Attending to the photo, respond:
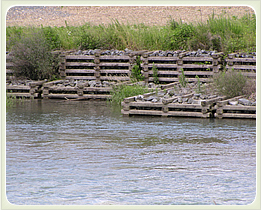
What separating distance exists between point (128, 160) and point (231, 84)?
18.1 feet

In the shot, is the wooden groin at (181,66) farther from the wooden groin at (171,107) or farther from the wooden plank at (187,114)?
the wooden plank at (187,114)

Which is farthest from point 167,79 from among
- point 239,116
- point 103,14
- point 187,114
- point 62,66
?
point 103,14

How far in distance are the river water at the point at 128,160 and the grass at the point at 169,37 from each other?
580cm

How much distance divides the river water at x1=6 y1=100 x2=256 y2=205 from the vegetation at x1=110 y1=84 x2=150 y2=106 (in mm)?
1534

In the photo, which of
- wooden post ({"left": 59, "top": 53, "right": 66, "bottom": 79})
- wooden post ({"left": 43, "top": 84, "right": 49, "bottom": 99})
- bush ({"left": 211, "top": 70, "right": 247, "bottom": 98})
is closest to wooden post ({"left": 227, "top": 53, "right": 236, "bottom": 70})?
bush ({"left": 211, "top": 70, "right": 247, "bottom": 98})

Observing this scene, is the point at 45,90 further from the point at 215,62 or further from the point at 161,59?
the point at 215,62

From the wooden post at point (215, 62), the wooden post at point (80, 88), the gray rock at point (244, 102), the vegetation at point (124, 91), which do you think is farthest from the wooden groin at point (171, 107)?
the wooden post at point (80, 88)

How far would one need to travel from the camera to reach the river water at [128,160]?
5527mm

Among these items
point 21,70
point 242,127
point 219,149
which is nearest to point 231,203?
point 219,149

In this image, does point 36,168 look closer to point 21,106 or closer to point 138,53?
point 21,106

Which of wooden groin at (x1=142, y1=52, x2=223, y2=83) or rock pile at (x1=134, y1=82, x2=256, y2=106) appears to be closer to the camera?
rock pile at (x1=134, y1=82, x2=256, y2=106)

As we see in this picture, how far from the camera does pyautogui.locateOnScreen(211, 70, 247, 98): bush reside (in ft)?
38.9

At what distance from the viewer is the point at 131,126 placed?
396 inches

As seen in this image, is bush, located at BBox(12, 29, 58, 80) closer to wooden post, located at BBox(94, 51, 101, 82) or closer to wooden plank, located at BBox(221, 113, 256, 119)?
wooden post, located at BBox(94, 51, 101, 82)
